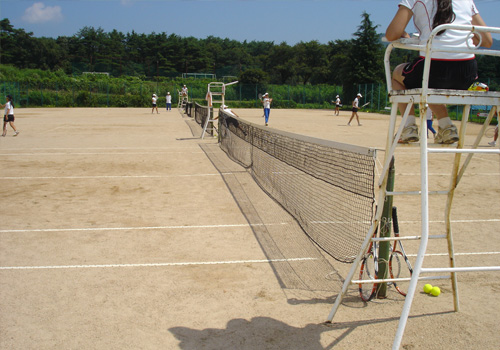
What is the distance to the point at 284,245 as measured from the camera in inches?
255

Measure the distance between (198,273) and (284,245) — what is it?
4.79ft

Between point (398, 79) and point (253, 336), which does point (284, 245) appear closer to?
point (253, 336)

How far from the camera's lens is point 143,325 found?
4238mm

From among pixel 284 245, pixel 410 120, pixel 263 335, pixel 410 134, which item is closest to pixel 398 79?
pixel 410 120

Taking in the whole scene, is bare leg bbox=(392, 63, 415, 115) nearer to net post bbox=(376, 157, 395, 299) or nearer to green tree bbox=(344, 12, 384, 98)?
net post bbox=(376, 157, 395, 299)

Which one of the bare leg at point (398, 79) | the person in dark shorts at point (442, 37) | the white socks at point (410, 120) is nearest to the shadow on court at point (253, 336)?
the white socks at point (410, 120)

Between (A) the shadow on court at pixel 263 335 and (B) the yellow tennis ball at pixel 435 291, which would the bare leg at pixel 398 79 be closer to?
(A) the shadow on court at pixel 263 335

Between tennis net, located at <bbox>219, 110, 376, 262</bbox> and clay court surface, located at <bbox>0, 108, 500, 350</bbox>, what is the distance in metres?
0.32

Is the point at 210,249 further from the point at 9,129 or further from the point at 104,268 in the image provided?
the point at 9,129

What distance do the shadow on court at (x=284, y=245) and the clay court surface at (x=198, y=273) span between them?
0.08 ft

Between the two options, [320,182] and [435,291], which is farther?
[320,182]

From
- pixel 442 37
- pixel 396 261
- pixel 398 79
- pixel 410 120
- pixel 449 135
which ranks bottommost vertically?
pixel 396 261

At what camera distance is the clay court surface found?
4.07 meters

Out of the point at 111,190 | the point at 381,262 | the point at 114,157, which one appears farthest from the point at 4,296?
the point at 114,157
